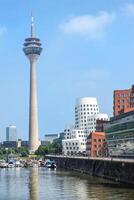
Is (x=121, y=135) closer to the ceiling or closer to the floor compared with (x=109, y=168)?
closer to the ceiling

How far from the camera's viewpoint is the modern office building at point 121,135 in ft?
514

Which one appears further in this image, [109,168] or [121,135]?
[121,135]

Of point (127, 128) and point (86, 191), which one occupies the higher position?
point (127, 128)

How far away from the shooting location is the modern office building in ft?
514

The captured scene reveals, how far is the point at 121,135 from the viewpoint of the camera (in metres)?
171

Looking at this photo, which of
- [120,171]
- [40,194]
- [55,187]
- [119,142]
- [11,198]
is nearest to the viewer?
[11,198]

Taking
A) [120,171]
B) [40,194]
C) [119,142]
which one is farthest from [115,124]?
[40,194]

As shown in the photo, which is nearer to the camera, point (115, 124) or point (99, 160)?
point (99, 160)

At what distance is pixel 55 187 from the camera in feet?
315

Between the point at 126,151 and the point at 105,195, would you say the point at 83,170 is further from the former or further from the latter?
the point at 105,195

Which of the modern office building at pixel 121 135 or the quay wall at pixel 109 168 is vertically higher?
the modern office building at pixel 121 135

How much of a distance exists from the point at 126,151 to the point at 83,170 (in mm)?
13232

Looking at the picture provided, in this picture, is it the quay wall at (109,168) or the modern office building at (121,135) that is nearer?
the quay wall at (109,168)

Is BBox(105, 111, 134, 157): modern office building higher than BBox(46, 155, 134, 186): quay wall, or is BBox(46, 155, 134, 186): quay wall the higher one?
BBox(105, 111, 134, 157): modern office building
